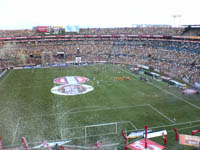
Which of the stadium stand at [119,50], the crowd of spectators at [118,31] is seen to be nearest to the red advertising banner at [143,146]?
the stadium stand at [119,50]

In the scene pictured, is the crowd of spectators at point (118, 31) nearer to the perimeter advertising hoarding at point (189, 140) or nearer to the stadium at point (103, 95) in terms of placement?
the stadium at point (103, 95)

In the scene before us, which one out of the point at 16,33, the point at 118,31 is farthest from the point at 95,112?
the point at 16,33

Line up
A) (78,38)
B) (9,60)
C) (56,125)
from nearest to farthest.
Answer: (56,125) < (9,60) < (78,38)

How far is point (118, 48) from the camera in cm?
7150

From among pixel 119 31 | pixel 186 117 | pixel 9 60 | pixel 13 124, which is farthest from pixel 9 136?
pixel 119 31

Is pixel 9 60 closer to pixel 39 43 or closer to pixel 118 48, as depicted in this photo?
pixel 39 43

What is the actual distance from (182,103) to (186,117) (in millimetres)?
4779

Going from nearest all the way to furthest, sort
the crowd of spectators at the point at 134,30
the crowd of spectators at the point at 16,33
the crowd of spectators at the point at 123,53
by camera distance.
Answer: the crowd of spectators at the point at 123,53 < the crowd of spectators at the point at 134,30 < the crowd of spectators at the point at 16,33

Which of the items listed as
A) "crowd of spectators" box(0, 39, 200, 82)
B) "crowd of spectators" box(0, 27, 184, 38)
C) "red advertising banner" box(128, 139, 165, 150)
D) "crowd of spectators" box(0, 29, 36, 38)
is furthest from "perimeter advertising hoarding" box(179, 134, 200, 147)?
"crowd of spectators" box(0, 29, 36, 38)

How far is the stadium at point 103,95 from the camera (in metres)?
19.1

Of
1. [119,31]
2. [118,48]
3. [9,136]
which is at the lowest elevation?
[9,136]

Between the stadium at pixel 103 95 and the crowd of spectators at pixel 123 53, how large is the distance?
0.29 meters

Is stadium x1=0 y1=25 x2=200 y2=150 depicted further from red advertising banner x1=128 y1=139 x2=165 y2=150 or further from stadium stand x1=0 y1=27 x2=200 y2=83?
stadium stand x1=0 y1=27 x2=200 y2=83

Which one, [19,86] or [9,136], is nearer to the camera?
[9,136]
